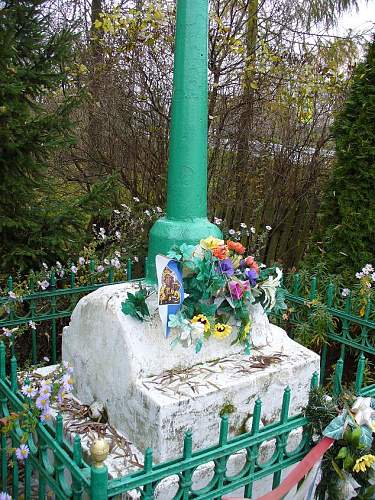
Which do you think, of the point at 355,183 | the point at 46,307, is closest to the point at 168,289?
the point at 46,307

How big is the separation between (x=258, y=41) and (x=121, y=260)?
9.74 feet

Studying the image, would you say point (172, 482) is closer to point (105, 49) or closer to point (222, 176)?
point (222, 176)

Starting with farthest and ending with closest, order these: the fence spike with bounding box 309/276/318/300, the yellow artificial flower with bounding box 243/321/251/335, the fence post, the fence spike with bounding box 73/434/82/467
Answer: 1. the fence spike with bounding box 309/276/318/300
2. the yellow artificial flower with bounding box 243/321/251/335
3. the fence spike with bounding box 73/434/82/467
4. the fence post

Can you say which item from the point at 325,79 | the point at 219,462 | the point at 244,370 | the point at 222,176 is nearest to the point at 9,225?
the point at 244,370

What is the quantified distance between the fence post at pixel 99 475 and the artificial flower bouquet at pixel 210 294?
0.81 meters

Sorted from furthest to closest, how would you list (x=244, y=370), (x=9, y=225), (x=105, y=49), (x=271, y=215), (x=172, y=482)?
1. (x=271, y=215)
2. (x=105, y=49)
3. (x=9, y=225)
4. (x=244, y=370)
5. (x=172, y=482)

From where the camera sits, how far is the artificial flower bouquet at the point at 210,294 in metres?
2.12

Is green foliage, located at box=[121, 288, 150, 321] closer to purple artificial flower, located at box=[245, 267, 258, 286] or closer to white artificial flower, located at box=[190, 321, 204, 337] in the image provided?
white artificial flower, located at box=[190, 321, 204, 337]

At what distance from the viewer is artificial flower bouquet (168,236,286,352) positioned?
6.97 feet

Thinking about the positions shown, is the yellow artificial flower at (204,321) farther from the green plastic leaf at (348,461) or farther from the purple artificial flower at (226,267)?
the green plastic leaf at (348,461)

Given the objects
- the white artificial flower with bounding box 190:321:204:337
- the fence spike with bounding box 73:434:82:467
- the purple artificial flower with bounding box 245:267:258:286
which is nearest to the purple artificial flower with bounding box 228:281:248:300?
the purple artificial flower with bounding box 245:267:258:286

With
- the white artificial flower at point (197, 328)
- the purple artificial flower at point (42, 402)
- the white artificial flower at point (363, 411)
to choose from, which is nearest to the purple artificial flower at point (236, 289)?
the white artificial flower at point (197, 328)

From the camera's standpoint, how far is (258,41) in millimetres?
5426

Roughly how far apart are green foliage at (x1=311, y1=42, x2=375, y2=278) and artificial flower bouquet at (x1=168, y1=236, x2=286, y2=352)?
2.02 metres
